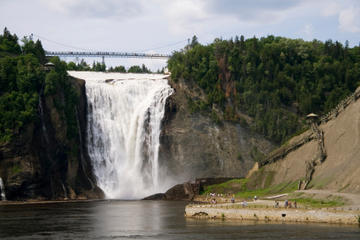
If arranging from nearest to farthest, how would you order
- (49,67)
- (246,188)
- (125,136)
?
1. (246,188)
2. (49,67)
3. (125,136)

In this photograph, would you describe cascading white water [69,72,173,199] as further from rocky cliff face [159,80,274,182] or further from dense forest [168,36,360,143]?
dense forest [168,36,360,143]

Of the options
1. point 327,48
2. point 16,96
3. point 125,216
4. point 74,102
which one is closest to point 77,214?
point 125,216

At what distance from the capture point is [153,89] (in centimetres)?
14888

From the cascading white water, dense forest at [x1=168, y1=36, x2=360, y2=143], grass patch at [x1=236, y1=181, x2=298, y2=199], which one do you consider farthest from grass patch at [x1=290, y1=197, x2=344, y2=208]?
dense forest at [x1=168, y1=36, x2=360, y2=143]

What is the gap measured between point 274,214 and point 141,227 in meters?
14.2

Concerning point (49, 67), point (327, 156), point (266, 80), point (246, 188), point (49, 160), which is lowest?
point (246, 188)

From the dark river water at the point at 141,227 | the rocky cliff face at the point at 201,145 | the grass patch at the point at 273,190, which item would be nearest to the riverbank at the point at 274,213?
the dark river water at the point at 141,227

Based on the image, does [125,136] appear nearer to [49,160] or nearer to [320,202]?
[49,160]

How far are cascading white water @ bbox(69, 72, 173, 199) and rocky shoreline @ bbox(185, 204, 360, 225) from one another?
54377 mm

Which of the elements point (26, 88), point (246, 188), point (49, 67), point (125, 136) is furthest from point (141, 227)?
point (125, 136)

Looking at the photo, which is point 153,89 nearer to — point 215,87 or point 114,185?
point 215,87

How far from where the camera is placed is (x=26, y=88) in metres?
124

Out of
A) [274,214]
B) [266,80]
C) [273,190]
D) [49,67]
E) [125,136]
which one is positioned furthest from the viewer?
[266,80]

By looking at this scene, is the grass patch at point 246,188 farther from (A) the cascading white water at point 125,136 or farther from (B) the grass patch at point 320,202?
(A) the cascading white water at point 125,136
